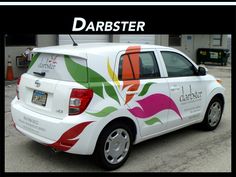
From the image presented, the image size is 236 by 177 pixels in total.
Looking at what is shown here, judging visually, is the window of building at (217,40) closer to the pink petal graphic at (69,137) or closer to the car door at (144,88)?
the car door at (144,88)

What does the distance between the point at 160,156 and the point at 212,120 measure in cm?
177

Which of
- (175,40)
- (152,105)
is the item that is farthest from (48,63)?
(175,40)

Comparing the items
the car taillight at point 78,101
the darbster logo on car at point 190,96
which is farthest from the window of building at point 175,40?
the car taillight at point 78,101

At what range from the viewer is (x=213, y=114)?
19.1 ft

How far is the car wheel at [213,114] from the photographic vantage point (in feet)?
18.7

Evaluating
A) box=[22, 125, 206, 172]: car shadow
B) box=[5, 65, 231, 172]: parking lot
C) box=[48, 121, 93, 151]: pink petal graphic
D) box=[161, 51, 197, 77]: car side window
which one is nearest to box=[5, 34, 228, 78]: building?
box=[5, 65, 231, 172]: parking lot

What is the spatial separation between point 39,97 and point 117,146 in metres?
1.26

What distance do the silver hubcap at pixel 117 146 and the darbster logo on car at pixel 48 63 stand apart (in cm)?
124

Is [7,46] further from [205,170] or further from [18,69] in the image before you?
[205,170]

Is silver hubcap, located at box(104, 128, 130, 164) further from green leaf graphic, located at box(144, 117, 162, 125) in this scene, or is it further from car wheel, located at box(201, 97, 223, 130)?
car wheel, located at box(201, 97, 223, 130)

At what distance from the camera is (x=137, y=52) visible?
14.8ft

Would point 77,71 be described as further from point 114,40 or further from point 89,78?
point 114,40
